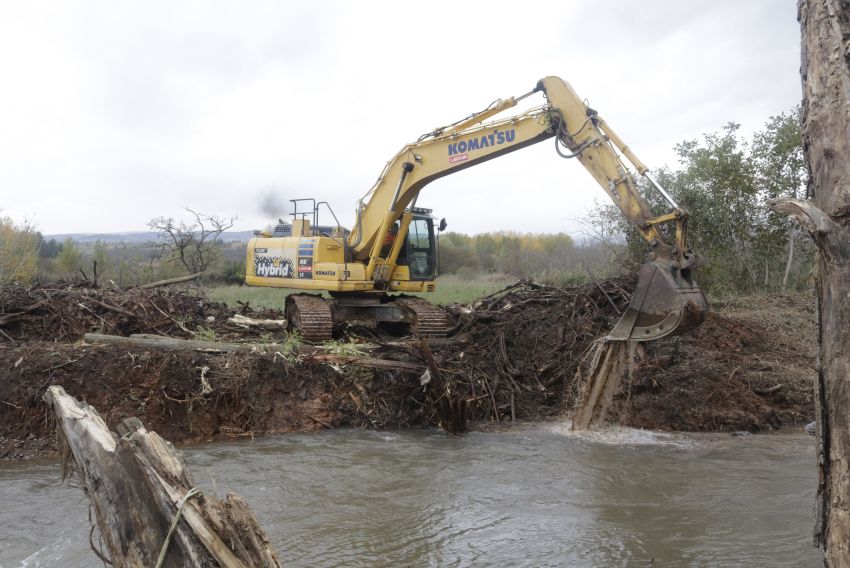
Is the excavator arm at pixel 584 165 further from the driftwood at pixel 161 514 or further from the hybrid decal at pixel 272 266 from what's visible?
the driftwood at pixel 161 514

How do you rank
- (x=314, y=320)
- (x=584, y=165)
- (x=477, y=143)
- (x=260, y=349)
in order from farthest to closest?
(x=314, y=320)
(x=477, y=143)
(x=260, y=349)
(x=584, y=165)

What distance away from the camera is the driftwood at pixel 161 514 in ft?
9.38

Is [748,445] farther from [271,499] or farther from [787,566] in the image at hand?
[271,499]

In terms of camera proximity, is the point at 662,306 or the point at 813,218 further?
the point at 662,306

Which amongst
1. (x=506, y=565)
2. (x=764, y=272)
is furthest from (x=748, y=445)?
(x=764, y=272)

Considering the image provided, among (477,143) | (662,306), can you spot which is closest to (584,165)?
(477,143)

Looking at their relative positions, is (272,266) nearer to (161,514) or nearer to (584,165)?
(584,165)

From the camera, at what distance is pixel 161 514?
2969mm

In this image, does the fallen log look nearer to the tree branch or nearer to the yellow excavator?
the yellow excavator

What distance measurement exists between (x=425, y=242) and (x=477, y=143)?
2266mm

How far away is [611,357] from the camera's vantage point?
810 cm

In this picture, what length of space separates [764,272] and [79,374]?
1431cm

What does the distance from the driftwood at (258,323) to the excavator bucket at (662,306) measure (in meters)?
5.99

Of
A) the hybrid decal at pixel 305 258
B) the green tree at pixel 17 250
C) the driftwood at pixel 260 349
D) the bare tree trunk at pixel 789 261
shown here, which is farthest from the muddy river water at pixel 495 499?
the green tree at pixel 17 250
